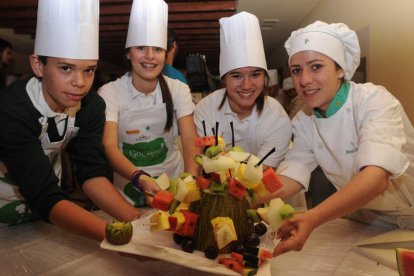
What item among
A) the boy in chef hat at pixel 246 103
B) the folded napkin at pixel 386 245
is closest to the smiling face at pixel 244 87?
the boy in chef hat at pixel 246 103

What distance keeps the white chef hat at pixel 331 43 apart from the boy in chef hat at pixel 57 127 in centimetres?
64

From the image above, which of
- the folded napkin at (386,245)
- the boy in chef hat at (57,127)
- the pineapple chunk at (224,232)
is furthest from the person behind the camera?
the boy in chef hat at (57,127)

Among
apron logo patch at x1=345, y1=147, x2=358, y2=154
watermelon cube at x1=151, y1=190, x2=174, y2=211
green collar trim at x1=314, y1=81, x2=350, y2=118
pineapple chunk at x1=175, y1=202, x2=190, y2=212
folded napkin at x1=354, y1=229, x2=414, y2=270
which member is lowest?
folded napkin at x1=354, y1=229, x2=414, y2=270

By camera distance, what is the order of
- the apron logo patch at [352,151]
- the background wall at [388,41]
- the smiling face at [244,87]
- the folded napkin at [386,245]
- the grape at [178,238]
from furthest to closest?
the background wall at [388,41] → the smiling face at [244,87] → the apron logo patch at [352,151] → the folded napkin at [386,245] → the grape at [178,238]

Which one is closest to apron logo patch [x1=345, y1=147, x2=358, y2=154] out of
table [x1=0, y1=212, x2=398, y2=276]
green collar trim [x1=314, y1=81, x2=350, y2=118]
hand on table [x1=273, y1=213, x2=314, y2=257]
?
green collar trim [x1=314, y1=81, x2=350, y2=118]

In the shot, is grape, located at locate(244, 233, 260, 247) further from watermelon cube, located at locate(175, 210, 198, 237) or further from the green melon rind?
the green melon rind

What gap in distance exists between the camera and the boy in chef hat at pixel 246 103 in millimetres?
1508

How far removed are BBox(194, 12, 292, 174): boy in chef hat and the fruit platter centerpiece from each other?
0.69 meters

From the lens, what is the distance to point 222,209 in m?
0.79

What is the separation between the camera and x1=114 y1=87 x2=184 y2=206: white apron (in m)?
1.58

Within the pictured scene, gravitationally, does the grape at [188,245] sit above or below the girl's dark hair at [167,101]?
below

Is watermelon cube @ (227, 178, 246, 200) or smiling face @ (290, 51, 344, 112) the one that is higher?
smiling face @ (290, 51, 344, 112)

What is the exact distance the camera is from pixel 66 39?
1.11 meters

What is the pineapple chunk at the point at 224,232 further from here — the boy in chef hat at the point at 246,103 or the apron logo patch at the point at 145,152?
the apron logo patch at the point at 145,152
